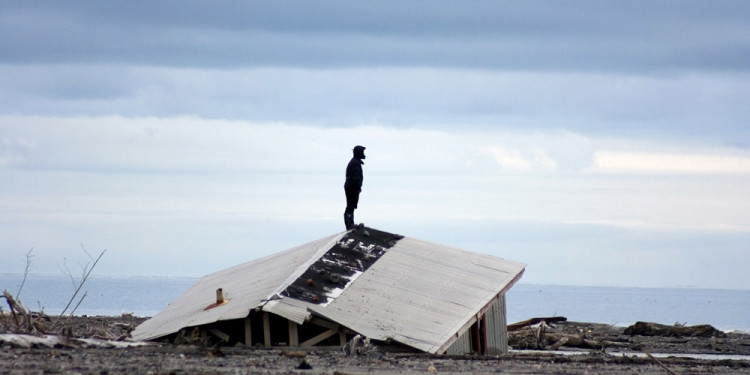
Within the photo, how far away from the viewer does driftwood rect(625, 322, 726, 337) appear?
4550 cm

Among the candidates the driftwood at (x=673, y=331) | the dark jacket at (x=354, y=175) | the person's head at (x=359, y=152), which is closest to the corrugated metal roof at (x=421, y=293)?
the dark jacket at (x=354, y=175)

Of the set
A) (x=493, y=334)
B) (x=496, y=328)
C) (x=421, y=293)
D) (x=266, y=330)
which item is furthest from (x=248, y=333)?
(x=496, y=328)

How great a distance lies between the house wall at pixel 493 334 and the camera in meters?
25.9

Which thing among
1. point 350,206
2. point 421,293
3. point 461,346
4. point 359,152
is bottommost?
point 461,346

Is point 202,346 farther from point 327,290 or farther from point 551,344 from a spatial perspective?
point 551,344

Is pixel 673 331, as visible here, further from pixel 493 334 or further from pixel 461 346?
pixel 461 346

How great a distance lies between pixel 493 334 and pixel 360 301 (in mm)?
5641

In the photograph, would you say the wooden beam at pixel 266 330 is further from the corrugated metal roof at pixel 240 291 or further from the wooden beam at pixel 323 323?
the wooden beam at pixel 323 323

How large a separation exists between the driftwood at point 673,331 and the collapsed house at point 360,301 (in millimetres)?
18802

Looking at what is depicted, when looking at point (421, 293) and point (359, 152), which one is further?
point (359, 152)

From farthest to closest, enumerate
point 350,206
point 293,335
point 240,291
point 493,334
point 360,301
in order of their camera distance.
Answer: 1. point 350,206
2. point 493,334
3. point 240,291
4. point 360,301
5. point 293,335

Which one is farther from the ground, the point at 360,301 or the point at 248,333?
the point at 360,301

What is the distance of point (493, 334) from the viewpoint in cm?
2788

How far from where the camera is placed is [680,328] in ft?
150
